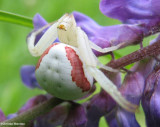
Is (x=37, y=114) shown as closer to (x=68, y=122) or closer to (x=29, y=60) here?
(x=68, y=122)

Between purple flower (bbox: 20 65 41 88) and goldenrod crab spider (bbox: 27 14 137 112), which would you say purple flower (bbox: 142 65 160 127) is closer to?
goldenrod crab spider (bbox: 27 14 137 112)

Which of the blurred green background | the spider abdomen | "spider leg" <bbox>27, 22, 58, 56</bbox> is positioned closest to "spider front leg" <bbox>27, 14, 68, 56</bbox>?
"spider leg" <bbox>27, 22, 58, 56</bbox>

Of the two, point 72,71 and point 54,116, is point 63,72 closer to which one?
point 72,71

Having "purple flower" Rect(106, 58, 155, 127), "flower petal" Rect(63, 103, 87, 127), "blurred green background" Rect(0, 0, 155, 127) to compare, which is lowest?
"blurred green background" Rect(0, 0, 155, 127)

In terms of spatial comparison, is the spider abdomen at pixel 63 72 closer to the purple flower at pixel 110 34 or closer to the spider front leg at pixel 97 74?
the spider front leg at pixel 97 74

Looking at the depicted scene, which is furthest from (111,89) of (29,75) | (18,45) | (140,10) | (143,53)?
(18,45)

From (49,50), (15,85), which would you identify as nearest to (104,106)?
(49,50)
